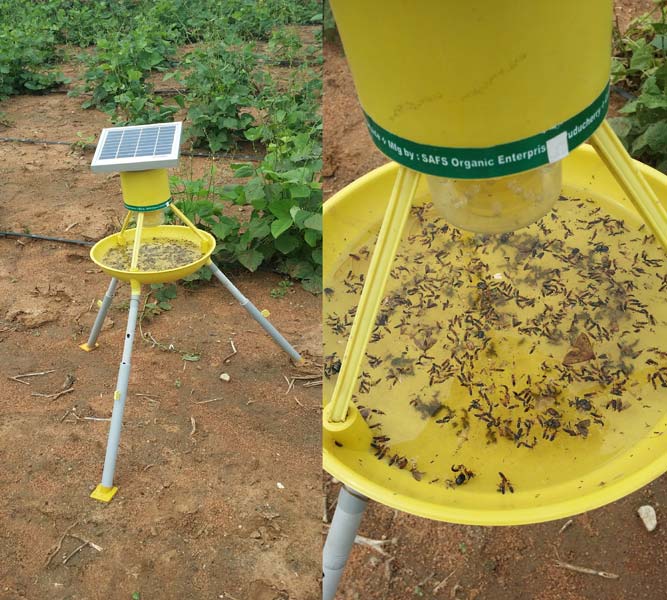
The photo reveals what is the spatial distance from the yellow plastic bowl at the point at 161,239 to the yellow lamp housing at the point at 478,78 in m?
0.89

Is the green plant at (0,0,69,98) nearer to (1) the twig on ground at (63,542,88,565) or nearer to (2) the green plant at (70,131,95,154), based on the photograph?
(2) the green plant at (70,131,95,154)

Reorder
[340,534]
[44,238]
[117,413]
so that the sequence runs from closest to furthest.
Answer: [340,534] → [117,413] → [44,238]

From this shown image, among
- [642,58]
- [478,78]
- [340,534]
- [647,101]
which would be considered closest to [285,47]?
[642,58]

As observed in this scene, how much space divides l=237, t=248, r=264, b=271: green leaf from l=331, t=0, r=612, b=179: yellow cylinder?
5.35ft

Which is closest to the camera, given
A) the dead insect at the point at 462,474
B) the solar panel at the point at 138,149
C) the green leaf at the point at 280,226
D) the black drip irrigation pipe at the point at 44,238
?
the dead insect at the point at 462,474

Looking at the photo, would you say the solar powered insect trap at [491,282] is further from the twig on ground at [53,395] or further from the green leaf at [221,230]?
the green leaf at [221,230]

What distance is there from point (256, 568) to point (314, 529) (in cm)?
14

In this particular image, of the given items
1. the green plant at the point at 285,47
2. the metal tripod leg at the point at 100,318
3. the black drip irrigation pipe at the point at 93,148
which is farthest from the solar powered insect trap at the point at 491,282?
the green plant at the point at 285,47

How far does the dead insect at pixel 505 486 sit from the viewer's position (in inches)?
29.7

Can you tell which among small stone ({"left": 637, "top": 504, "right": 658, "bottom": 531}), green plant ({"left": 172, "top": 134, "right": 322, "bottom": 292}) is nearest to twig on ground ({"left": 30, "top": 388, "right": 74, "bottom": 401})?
green plant ({"left": 172, "top": 134, "right": 322, "bottom": 292})

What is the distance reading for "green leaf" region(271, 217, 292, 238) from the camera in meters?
2.12

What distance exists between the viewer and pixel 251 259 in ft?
7.32

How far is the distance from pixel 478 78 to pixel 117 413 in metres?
1.18

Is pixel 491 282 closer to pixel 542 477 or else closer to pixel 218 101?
pixel 542 477
